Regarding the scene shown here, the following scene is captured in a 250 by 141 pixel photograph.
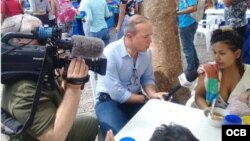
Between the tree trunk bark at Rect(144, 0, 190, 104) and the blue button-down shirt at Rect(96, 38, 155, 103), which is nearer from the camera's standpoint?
the blue button-down shirt at Rect(96, 38, 155, 103)

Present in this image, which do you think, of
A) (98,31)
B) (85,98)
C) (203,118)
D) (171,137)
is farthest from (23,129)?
(98,31)

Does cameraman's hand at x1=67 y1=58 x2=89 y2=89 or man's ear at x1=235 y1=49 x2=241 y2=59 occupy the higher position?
cameraman's hand at x1=67 y1=58 x2=89 y2=89

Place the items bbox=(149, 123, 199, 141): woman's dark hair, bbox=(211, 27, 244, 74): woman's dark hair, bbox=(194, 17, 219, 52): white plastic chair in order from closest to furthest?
bbox=(149, 123, 199, 141): woman's dark hair, bbox=(211, 27, 244, 74): woman's dark hair, bbox=(194, 17, 219, 52): white plastic chair

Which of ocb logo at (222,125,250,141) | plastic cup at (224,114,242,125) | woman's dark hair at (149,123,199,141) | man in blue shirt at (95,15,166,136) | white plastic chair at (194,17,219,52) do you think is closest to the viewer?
woman's dark hair at (149,123,199,141)

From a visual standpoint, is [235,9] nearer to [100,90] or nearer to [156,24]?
[156,24]

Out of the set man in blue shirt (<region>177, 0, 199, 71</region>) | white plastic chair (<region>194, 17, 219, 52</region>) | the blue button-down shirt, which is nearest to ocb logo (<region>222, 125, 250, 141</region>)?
the blue button-down shirt

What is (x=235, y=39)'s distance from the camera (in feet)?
7.48

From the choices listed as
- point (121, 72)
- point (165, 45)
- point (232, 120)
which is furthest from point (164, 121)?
point (165, 45)

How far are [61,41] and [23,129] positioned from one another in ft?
1.42

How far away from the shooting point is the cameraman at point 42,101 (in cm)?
149

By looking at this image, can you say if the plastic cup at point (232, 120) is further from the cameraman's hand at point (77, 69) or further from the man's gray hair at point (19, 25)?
the man's gray hair at point (19, 25)

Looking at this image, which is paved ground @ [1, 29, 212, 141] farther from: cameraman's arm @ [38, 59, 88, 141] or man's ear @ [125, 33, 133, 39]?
cameraman's arm @ [38, 59, 88, 141]

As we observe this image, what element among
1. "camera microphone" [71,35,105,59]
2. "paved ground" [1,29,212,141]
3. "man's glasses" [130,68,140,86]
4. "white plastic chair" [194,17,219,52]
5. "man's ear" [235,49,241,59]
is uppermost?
"camera microphone" [71,35,105,59]

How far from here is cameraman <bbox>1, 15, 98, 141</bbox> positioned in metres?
1.49
